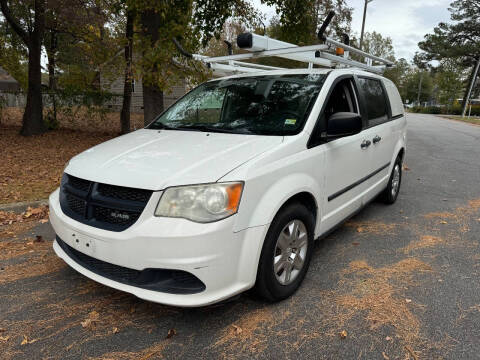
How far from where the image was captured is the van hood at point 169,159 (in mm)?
2410

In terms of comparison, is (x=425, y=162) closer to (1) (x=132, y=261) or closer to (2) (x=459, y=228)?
(2) (x=459, y=228)

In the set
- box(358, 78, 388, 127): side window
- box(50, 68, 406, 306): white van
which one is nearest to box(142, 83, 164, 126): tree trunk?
box(50, 68, 406, 306): white van

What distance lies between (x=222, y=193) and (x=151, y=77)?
598 cm

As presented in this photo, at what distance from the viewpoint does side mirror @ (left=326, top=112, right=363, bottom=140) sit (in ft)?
10.3

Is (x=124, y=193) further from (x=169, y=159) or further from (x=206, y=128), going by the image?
(x=206, y=128)

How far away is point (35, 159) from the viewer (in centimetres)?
839

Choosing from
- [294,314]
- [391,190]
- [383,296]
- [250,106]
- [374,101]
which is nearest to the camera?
[294,314]

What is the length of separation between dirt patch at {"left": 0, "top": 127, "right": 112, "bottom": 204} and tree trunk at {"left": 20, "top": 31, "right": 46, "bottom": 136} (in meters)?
0.34

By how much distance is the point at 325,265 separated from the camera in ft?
11.7

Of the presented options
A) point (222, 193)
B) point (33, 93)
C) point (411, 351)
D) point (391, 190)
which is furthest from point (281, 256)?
point (33, 93)

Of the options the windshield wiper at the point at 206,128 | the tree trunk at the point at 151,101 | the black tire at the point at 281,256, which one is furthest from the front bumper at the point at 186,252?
the tree trunk at the point at 151,101

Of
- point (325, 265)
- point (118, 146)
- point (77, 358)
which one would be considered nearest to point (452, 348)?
point (325, 265)

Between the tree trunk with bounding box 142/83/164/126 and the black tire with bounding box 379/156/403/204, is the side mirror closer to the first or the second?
the black tire with bounding box 379/156/403/204

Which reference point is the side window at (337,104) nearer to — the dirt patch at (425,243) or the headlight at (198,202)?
the headlight at (198,202)
